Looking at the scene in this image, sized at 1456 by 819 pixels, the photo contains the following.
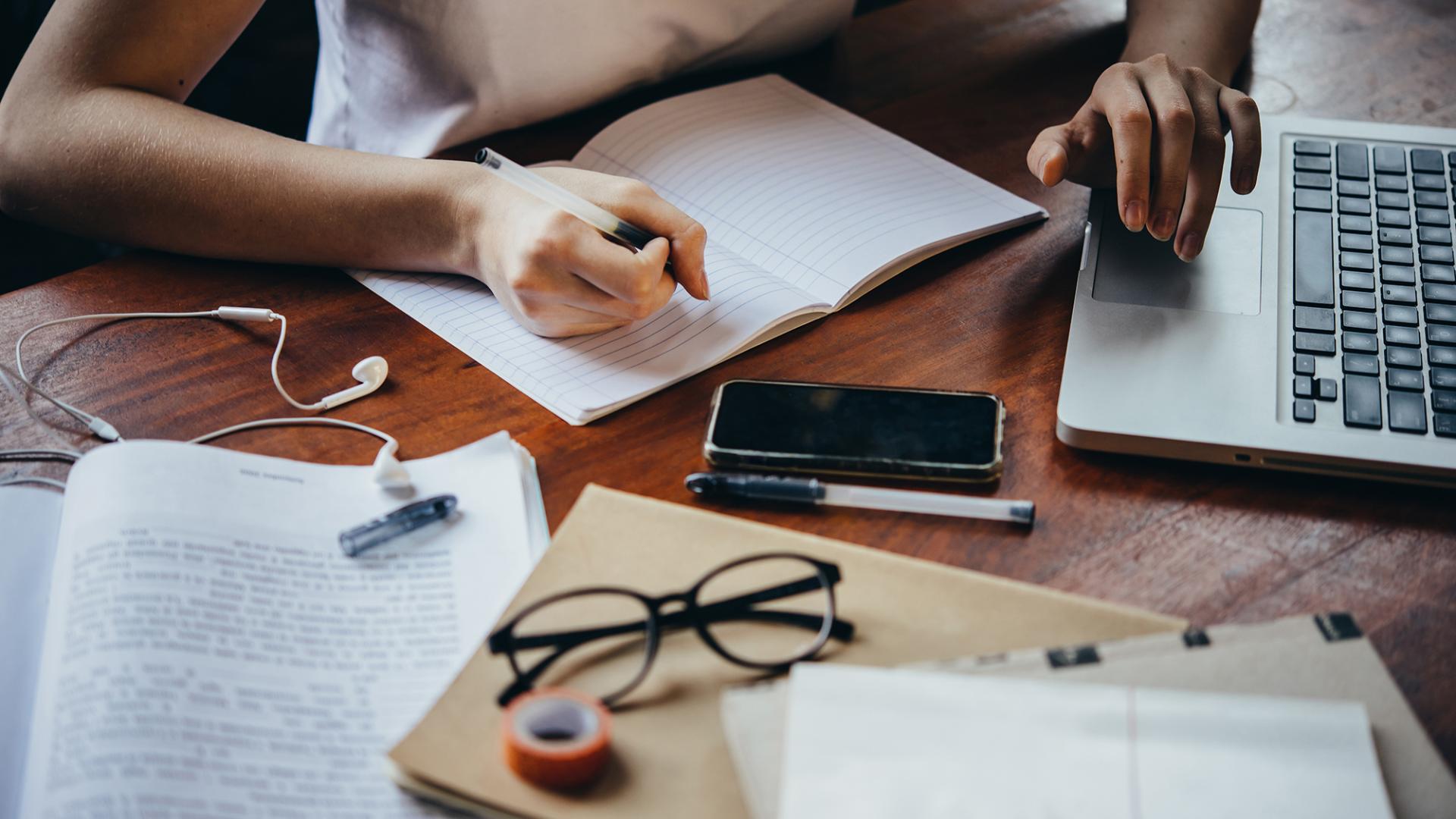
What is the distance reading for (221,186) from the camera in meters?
0.80

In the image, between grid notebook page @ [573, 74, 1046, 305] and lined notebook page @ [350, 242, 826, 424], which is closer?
lined notebook page @ [350, 242, 826, 424]

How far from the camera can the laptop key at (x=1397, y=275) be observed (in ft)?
2.48

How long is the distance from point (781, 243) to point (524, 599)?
410 millimetres

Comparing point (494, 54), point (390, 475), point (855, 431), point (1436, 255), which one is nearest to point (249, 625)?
point (390, 475)

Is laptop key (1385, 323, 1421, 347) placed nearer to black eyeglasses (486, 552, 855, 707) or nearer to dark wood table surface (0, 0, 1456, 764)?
dark wood table surface (0, 0, 1456, 764)

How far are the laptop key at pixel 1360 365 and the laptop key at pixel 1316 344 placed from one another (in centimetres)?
1

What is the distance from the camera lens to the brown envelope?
0.46 m

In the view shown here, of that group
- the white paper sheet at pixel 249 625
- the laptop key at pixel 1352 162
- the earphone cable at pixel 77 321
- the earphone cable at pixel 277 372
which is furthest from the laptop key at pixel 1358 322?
the earphone cable at pixel 77 321

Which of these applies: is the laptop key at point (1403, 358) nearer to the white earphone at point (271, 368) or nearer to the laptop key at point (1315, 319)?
the laptop key at point (1315, 319)

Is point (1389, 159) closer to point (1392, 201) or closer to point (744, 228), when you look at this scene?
point (1392, 201)

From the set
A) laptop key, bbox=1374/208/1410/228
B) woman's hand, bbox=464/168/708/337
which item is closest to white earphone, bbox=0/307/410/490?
woman's hand, bbox=464/168/708/337

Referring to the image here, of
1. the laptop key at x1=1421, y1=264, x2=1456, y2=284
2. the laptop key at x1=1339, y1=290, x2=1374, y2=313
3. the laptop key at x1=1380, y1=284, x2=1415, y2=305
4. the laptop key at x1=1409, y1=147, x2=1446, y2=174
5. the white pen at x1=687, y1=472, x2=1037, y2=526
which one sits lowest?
the laptop key at x1=1409, y1=147, x2=1446, y2=174

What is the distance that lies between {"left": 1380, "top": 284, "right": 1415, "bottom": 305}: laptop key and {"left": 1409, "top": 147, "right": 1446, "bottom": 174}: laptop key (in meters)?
0.20

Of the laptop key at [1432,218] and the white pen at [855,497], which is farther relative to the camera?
the laptop key at [1432,218]
